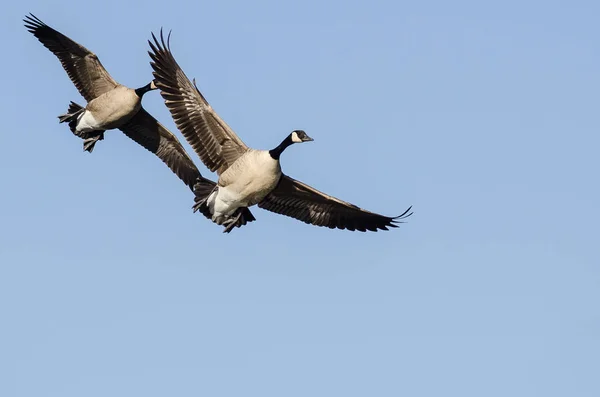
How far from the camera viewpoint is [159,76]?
87.9ft

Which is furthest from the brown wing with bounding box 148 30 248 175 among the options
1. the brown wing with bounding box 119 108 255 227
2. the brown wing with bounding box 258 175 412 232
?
the brown wing with bounding box 119 108 255 227

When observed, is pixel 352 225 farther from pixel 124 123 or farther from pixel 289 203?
pixel 124 123

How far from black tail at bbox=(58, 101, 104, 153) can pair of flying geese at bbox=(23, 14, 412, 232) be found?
0.07 feet

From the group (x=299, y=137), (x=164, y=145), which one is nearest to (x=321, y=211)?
(x=299, y=137)

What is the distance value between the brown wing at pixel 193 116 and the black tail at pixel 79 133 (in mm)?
4095

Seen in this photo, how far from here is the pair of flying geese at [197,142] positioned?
86.6 feet

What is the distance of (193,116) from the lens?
2664 cm

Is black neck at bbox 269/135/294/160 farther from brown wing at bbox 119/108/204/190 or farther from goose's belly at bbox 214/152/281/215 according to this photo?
brown wing at bbox 119/108/204/190

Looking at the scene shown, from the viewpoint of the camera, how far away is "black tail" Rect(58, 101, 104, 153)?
3036cm

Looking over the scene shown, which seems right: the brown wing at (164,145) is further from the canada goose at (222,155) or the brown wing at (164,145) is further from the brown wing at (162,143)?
the canada goose at (222,155)

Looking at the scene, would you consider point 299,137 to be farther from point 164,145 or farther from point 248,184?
point 164,145

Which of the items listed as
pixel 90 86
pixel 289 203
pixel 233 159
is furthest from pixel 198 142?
pixel 90 86

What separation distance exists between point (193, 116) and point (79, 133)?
190 inches

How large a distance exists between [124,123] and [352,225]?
5.85 m
